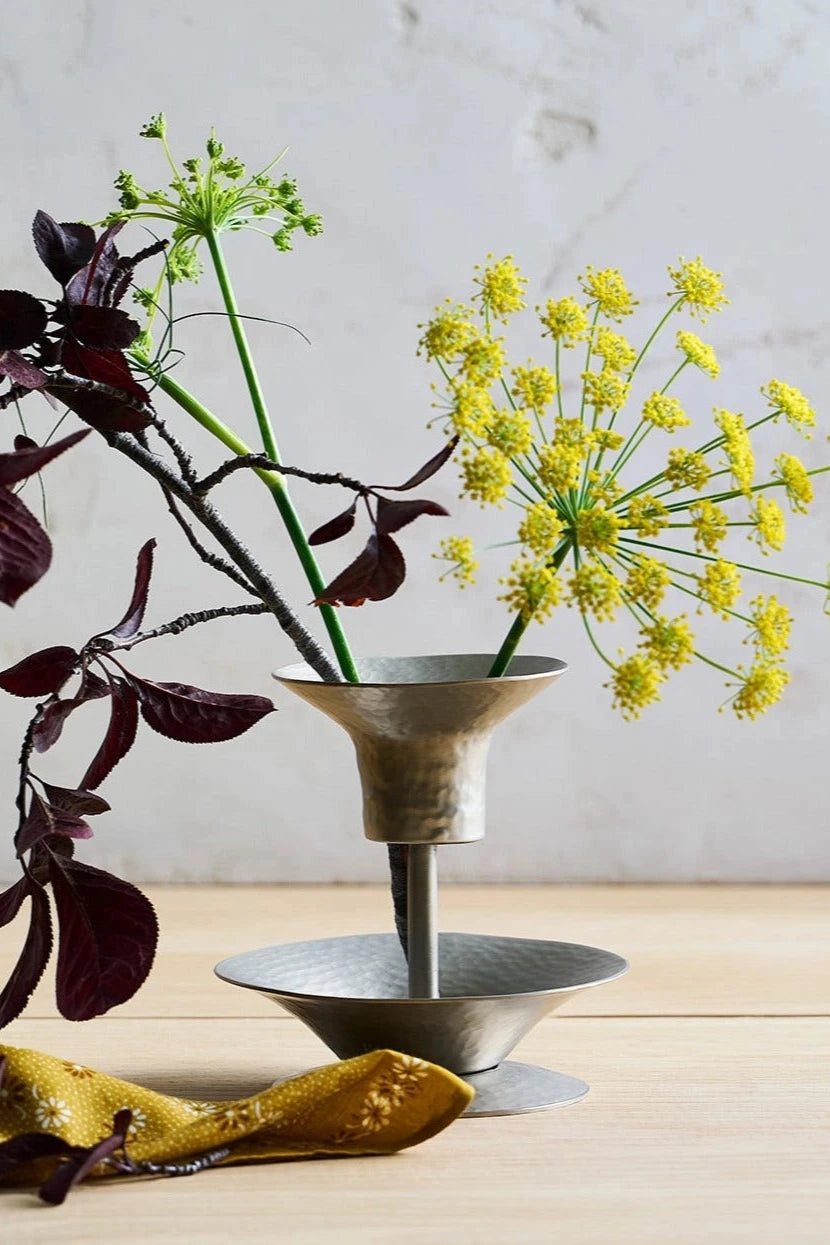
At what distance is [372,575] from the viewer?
0.53 m

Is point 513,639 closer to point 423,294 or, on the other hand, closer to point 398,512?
point 398,512

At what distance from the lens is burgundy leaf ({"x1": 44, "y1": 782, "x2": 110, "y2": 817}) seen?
1.89ft

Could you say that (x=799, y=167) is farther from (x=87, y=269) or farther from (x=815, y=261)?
(x=87, y=269)

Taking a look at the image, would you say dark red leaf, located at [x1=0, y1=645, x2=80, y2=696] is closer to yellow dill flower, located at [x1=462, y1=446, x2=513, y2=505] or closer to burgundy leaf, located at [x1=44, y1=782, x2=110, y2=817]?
burgundy leaf, located at [x1=44, y1=782, x2=110, y2=817]

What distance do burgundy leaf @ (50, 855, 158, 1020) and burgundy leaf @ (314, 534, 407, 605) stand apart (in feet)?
0.45

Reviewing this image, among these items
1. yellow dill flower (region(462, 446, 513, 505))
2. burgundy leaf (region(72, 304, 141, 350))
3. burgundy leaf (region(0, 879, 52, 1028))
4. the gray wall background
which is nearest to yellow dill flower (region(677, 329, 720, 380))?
yellow dill flower (region(462, 446, 513, 505))

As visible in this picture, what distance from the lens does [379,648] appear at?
4.22 ft

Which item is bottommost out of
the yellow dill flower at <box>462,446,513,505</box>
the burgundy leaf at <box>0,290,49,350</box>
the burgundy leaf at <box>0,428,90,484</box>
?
the burgundy leaf at <box>0,428,90,484</box>

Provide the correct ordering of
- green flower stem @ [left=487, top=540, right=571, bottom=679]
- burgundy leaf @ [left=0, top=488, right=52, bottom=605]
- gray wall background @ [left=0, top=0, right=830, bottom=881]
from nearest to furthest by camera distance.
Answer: burgundy leaf @ [left=0, top=488, right=52, bottom=605]
green flower stem @ [left=487, top=540, right=571, bottom=679]
gray wall background @ [left=0, top=0, right=830, bottom=881]

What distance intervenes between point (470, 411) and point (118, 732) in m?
0.19

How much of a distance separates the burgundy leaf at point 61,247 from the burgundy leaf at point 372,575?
0.17 meters

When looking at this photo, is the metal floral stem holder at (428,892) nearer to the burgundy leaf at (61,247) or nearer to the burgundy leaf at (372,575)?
the burgundy leaf at (372,575)

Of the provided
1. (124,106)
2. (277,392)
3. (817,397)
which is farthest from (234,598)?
(817,397)

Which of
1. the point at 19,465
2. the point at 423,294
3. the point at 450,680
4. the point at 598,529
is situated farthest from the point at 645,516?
the point at 423,294
